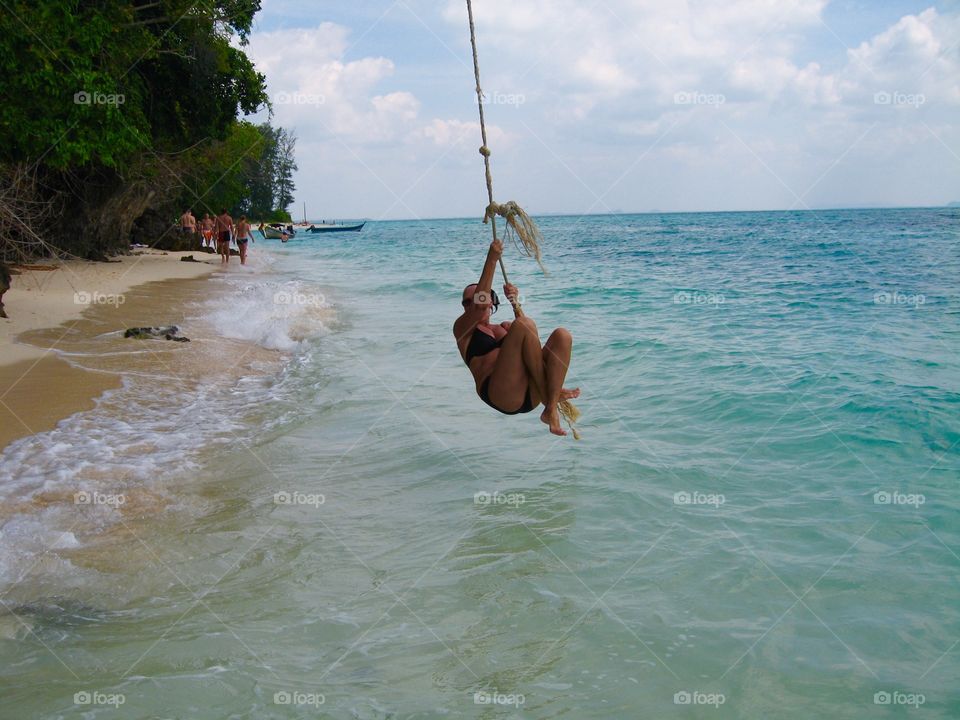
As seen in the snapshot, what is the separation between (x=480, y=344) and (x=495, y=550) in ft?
4.44

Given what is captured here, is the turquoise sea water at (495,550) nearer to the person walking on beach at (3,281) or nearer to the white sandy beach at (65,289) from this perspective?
the white sandy beach at (65,289)

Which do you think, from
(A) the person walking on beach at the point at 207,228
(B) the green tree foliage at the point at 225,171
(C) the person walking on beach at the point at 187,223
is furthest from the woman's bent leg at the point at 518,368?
(A) the person walking on beach at the point at 207,228

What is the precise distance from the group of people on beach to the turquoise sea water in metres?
18.1

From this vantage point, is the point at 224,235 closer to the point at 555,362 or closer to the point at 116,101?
the point at 116,101

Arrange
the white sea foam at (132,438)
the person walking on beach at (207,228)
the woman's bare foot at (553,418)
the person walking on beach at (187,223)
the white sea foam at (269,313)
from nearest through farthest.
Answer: the woman's bare foot at (553,418)
the white sea foam at (132,438)
the white sea foam at (269,313)
the person walking on beach at (187,223)
the person walking on beach at (207,228)

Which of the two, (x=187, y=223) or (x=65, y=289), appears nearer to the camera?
(x=65, y=289)

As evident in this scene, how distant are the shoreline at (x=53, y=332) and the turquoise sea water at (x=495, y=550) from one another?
39 centimetres

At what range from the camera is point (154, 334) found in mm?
11398

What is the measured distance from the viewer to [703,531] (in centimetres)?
555

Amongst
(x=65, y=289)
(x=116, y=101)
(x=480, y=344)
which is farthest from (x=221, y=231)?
(x=480, y=344)

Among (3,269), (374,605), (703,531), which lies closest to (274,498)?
(374,605)

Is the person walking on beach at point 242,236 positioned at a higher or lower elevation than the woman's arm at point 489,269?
higher

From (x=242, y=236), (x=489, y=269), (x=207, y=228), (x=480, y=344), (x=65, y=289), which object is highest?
(x=207, y=228)

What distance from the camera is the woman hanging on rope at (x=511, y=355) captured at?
461cm
